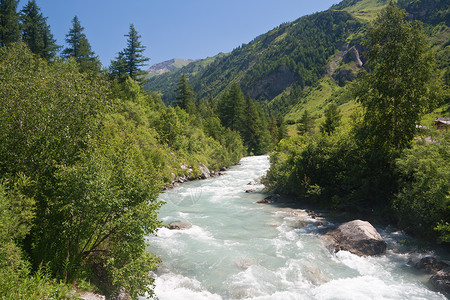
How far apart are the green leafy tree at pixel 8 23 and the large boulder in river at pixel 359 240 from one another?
172ft

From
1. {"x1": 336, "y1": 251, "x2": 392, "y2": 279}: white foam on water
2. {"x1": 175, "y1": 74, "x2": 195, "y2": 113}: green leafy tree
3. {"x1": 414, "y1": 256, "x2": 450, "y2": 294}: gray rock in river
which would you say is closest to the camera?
{"x1": 414, "y1": 256, "x2": 450, "y2": 294}: gray rock in river

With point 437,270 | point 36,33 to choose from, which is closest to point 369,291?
point 437,270

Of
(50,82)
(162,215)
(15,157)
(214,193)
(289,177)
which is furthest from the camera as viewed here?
(214,193)

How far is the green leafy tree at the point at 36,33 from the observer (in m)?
49.4

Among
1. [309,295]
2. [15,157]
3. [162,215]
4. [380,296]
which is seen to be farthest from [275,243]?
[15,157]

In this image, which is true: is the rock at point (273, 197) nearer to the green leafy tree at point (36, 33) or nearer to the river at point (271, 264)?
the river at point (271, 264)

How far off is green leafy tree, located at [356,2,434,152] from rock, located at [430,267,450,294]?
31.4 ft

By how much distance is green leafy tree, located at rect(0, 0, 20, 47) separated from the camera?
41.4 meters

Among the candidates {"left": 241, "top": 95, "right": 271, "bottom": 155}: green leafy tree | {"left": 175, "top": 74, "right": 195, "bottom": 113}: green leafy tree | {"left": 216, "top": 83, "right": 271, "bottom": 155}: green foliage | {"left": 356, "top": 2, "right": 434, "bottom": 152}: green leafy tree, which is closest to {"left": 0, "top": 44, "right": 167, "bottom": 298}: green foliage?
{"left": 356, "top": 2, "right": 434, "bottom": 152}: green leafy tree

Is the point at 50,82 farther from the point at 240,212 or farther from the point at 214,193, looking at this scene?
the point at 214,193

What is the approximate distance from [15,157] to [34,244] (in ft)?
12.1

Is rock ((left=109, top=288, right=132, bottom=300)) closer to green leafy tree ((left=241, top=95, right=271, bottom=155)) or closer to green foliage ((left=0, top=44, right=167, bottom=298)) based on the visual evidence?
green foliage ((left=0, top=44, right=167, bottom=298))

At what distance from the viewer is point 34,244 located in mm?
9695

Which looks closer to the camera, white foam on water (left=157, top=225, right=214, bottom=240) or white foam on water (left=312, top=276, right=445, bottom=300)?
white foam on water (left=312, top=276, right=445, bottom=300)
